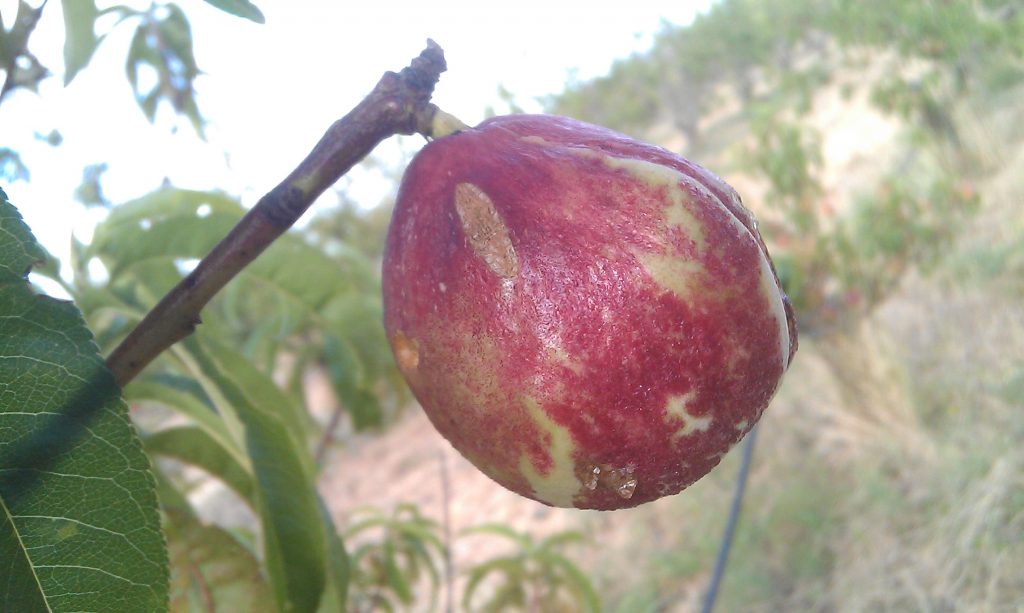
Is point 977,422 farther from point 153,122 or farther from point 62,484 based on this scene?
point 62,484

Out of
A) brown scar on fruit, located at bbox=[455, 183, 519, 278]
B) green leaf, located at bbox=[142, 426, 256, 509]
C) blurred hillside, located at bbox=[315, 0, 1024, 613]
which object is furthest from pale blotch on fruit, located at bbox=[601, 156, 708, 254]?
blurred hillside, located at bbox=[315, 0, 1024, 613]

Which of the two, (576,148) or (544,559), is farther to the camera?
(544,559)

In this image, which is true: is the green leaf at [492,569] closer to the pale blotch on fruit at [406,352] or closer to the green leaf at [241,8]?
the pale blotch on fruit at [406,352]

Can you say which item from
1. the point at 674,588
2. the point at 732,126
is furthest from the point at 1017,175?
the point at 732,126

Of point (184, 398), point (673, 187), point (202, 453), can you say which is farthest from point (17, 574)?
point (202, 453)

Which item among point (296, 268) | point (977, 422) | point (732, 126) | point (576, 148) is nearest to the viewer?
point (576, 148)

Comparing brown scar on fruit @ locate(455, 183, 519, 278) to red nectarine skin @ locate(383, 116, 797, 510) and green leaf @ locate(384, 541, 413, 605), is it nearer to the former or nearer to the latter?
red nectarine skin @ locate(383, 116, 797, 510)
